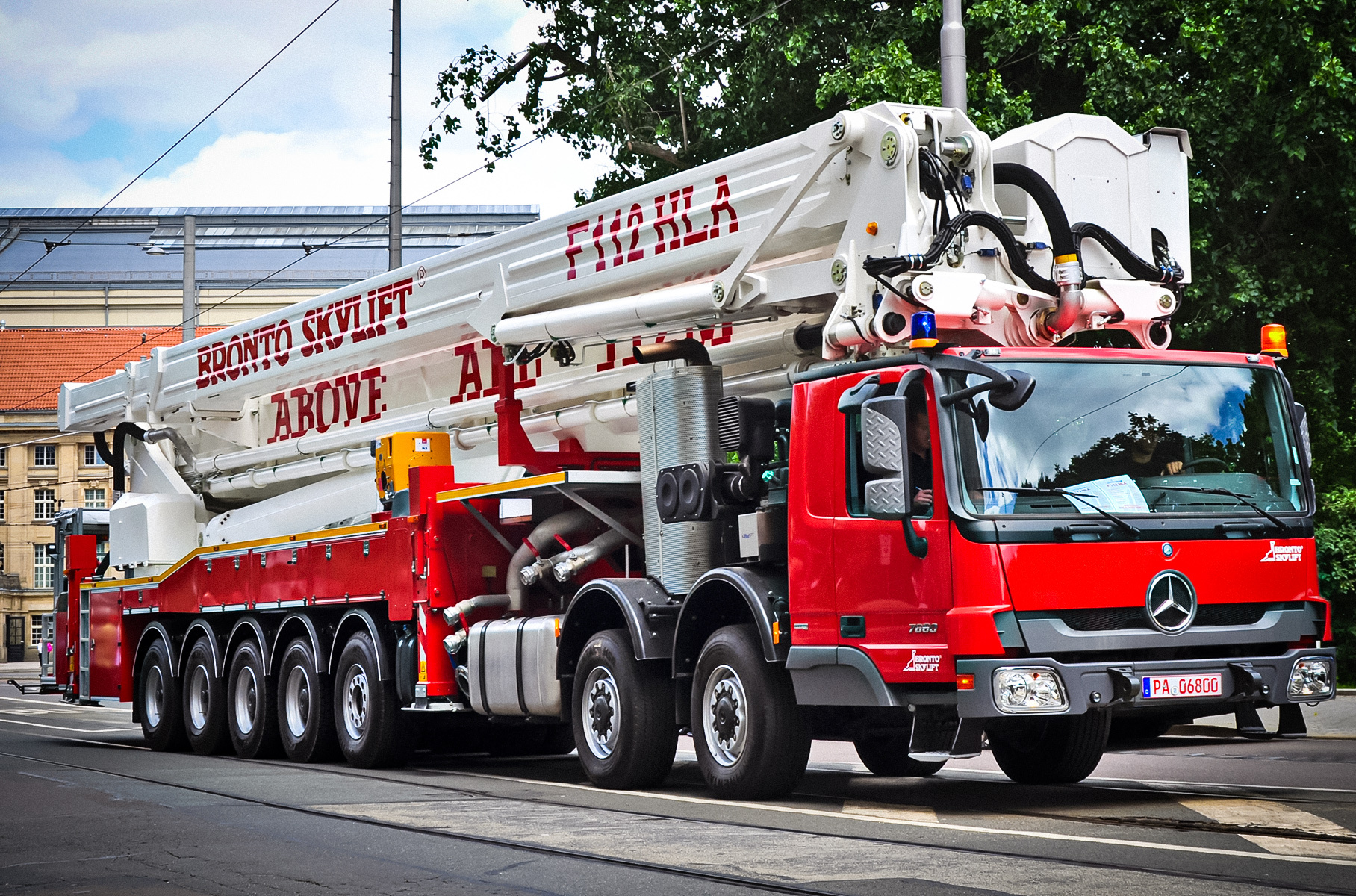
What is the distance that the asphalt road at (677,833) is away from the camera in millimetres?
7129

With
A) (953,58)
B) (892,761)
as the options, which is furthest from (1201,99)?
(892,761)

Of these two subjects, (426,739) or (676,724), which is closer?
(676,724)

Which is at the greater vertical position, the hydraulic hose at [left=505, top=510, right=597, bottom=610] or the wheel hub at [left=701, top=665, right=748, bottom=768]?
the hydraulic hose at [left=505, top=510, right=597, bottom=610]

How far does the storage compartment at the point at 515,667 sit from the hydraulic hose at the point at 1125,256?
14.2 feet

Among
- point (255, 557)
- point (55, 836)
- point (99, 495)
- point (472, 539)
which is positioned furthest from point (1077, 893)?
point (99, 495)

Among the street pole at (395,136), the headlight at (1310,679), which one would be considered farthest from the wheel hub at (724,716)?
the street pole at (395,136)

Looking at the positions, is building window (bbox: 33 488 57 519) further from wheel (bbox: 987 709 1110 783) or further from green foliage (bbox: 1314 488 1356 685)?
wheel (bbox: 987 709 1110 783)

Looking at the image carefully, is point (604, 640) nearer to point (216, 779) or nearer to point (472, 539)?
point (472, 539)

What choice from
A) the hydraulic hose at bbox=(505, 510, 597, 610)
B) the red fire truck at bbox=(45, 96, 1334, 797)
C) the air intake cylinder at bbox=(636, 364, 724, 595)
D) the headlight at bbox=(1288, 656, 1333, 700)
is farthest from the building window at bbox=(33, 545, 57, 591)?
the headlight at bbox=(1288, 656, 1333, 700)

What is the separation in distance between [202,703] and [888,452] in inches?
386

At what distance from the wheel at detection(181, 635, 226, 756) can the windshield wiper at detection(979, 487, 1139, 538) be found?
→ 31.5 ft

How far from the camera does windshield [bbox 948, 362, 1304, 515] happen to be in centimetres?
881

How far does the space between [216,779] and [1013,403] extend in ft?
22.8

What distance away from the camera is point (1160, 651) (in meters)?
8.91
